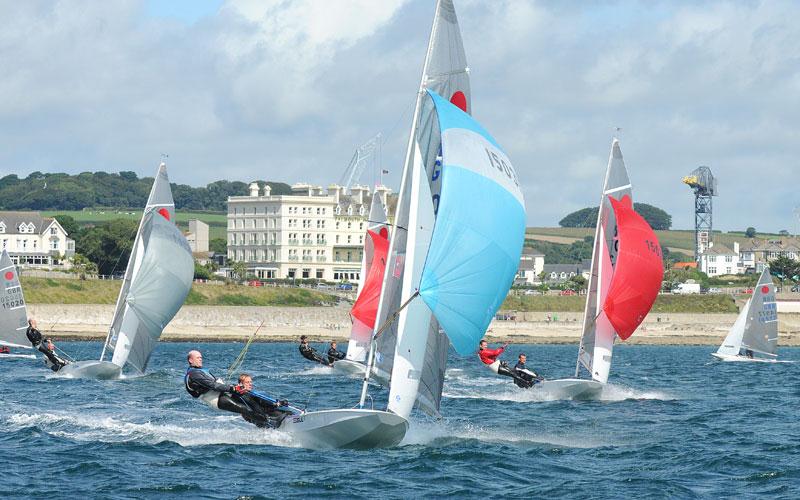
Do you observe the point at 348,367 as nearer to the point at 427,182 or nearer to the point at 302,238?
the point at 427,182

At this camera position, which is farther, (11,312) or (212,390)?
(11,312)

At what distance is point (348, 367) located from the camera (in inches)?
1898

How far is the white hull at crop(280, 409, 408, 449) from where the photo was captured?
77.8ft

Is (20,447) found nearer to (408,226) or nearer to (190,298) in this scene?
(408,226)

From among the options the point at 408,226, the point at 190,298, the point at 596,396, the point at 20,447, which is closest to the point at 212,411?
the point at 20,447

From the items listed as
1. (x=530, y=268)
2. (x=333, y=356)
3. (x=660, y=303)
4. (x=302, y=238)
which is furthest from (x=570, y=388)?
(x=530, y=268)

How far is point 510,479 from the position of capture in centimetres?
2212

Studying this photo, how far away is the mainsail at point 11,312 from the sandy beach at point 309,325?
28766 mm

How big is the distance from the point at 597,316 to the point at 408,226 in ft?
51.4

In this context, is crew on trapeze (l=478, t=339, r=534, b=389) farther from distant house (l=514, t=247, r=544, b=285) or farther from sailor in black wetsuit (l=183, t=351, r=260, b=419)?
distant house (l=514, t=247, r=544, b=285)

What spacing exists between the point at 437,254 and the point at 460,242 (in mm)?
490

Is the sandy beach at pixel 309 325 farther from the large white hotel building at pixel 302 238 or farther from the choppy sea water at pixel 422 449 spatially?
the choppy sea water at pixel 422 449

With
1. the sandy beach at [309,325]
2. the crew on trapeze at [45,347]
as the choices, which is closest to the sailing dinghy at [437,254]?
the crew on trapeze at [45,347]

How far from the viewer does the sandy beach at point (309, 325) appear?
86.2 meters
